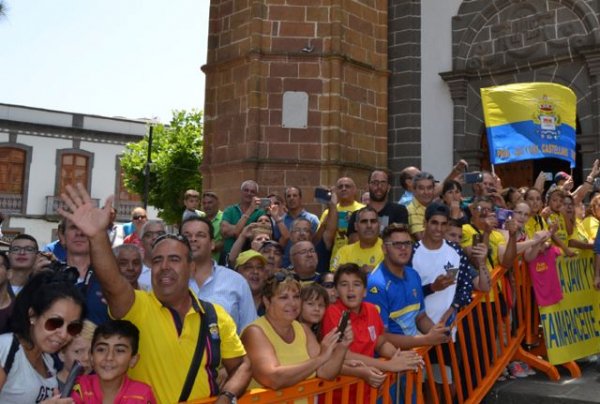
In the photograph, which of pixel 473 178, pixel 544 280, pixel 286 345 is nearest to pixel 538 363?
pixel 544 280

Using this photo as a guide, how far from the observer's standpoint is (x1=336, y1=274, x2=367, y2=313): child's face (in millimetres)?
3938

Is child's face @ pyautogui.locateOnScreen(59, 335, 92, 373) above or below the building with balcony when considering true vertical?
below

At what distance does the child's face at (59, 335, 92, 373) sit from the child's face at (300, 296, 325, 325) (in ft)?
4.18

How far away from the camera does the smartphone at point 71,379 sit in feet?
8.92

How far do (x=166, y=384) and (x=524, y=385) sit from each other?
3.47 meters

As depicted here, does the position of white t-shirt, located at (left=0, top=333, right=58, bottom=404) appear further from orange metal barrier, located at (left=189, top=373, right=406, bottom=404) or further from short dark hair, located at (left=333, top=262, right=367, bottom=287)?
short dark hair, located at (left=333, top=262, right=367, bottom=287)

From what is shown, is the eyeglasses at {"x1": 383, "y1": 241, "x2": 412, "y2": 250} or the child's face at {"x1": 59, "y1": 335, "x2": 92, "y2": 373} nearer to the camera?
the child's face at {"x1": 59, "y1": 335, "x2": 92, "y2": 373}

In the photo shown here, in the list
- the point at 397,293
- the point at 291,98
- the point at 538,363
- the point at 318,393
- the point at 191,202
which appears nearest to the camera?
the point at 318,393

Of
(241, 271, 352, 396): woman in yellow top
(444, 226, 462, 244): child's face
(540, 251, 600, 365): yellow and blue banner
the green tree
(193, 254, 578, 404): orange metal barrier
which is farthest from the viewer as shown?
the green tree

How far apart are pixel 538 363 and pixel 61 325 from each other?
4.14m

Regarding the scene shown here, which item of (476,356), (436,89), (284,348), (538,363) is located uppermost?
(436,89)

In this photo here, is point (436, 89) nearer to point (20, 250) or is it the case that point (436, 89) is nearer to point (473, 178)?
point (473, 178)

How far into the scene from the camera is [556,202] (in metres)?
6.55

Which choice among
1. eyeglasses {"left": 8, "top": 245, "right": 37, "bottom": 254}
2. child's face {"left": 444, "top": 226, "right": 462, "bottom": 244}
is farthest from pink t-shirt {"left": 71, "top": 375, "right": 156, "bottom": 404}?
child's face {"left": 444, "top": 226, "right": 462, "bottom": 244}
